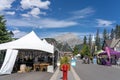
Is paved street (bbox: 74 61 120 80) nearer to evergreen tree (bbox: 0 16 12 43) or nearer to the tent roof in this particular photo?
the tent roof

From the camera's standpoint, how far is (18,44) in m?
32.5

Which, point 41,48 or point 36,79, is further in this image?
point 41,48

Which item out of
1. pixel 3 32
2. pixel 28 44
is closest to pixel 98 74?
pixel 28 44

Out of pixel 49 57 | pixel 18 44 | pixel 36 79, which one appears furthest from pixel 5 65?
pixel 49 57

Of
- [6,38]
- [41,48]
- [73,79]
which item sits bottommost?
[73,79]

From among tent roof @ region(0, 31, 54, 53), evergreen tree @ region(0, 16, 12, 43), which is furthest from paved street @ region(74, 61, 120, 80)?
evergreen tree @ region(0, 16, 12, 43)

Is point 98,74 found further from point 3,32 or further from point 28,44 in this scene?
point 3,32

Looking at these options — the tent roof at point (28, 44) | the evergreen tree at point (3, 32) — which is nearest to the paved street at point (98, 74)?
the tent roof at point (28, 44)

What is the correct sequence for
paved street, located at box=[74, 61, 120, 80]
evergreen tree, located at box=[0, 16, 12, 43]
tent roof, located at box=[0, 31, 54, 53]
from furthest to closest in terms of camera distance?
evergreen tree, located at box=[0, 16, 12, 43] → tent roof, located at box=[0, 31, 54, 53] → paved street, located at box=[74, 61, 120, 80]

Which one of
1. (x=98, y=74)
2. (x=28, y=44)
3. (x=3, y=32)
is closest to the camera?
(x=98, y=74)

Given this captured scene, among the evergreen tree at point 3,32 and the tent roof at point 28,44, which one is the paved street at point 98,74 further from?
the evergreen tree at point 3,32

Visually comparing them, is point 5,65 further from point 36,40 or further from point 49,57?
point 49,57

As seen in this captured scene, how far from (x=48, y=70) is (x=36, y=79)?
11.7 meters

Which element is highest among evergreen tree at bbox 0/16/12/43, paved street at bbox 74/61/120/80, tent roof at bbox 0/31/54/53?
evergreen tree at bbox 0/16/12/43
